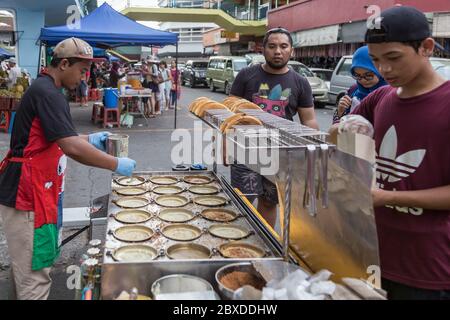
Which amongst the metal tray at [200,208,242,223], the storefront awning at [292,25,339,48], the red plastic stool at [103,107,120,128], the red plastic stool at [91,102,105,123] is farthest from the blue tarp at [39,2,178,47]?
the storefront awning at [292,25,339,48]

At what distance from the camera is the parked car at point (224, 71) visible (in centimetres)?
1973

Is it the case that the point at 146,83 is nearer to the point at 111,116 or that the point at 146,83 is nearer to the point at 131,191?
the point at 111,116

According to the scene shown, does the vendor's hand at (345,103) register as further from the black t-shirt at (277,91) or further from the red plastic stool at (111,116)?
the red plastic stool at (111,116)

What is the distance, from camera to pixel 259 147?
5.70 feet

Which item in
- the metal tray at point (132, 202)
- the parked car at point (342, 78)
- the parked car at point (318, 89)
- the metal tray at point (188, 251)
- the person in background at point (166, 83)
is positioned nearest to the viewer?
the metal tray at point (188, 251)

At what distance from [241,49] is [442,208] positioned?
34.6 meters

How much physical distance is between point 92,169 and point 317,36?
644 inches

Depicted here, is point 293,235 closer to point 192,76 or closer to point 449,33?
point 449,33

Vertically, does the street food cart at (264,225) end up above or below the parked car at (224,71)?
below

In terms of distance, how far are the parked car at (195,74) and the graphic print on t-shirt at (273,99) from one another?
22343mm

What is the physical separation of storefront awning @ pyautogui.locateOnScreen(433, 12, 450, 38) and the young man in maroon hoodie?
13.0 m

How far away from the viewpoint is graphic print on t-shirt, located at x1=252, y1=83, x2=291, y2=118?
3604mm

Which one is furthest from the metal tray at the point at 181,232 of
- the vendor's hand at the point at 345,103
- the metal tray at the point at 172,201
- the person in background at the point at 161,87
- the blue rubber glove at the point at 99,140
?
the person in background at the point at 161,87

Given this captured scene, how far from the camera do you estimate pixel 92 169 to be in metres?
7.23
